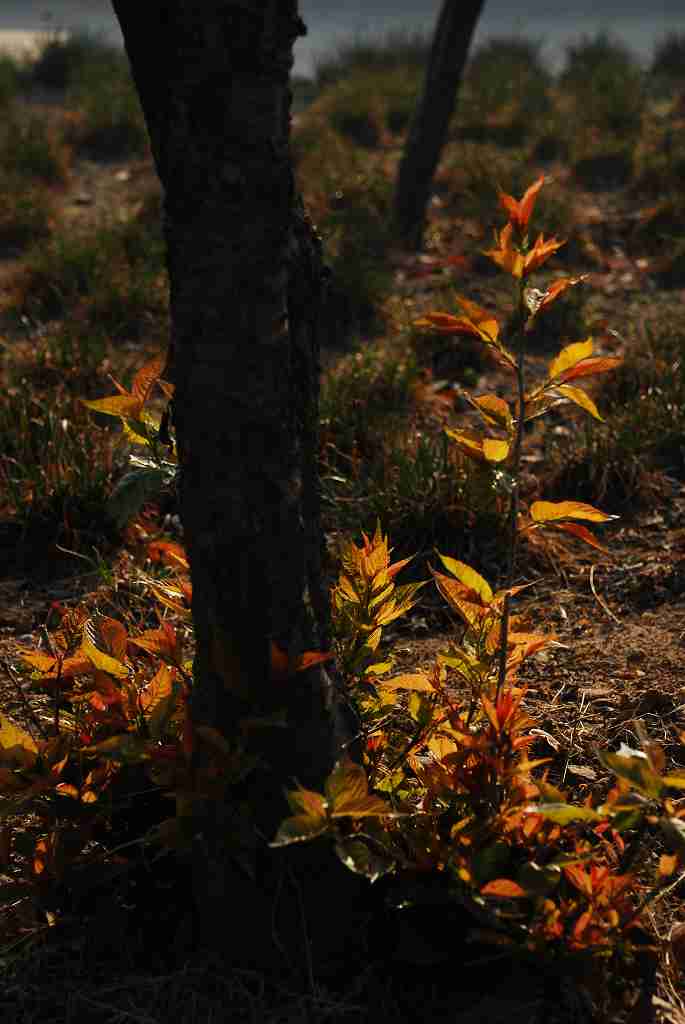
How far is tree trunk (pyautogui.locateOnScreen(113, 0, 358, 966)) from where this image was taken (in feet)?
4.40

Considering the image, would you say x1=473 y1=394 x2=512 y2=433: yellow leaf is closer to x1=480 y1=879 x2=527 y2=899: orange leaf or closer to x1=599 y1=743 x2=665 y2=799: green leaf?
x1=599 y1=743 x2=665 y2=799: green leaf

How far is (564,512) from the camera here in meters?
1.68

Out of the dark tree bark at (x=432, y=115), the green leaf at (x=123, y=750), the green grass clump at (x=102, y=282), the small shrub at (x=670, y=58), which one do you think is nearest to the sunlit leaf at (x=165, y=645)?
the green leaf at (x=123, y=750)

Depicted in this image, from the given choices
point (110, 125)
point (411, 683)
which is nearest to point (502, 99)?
point (110, 125)

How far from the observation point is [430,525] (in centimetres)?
320

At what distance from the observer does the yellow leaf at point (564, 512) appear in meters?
1.66

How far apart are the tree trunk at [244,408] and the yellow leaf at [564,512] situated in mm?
349

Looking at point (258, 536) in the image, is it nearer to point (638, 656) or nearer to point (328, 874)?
point (328, 874)

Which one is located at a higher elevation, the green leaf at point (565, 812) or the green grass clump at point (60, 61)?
the green grass clump at point (60, 61)

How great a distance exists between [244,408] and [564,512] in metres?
0.53

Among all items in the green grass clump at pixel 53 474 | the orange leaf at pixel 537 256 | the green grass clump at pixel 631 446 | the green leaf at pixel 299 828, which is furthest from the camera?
the green grass clump at pixel 631 446

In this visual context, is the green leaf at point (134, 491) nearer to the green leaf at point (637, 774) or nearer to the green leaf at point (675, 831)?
the green leaf at point (637, 774)

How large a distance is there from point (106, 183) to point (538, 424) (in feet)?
12.4

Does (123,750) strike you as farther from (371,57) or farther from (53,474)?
(371,57)
